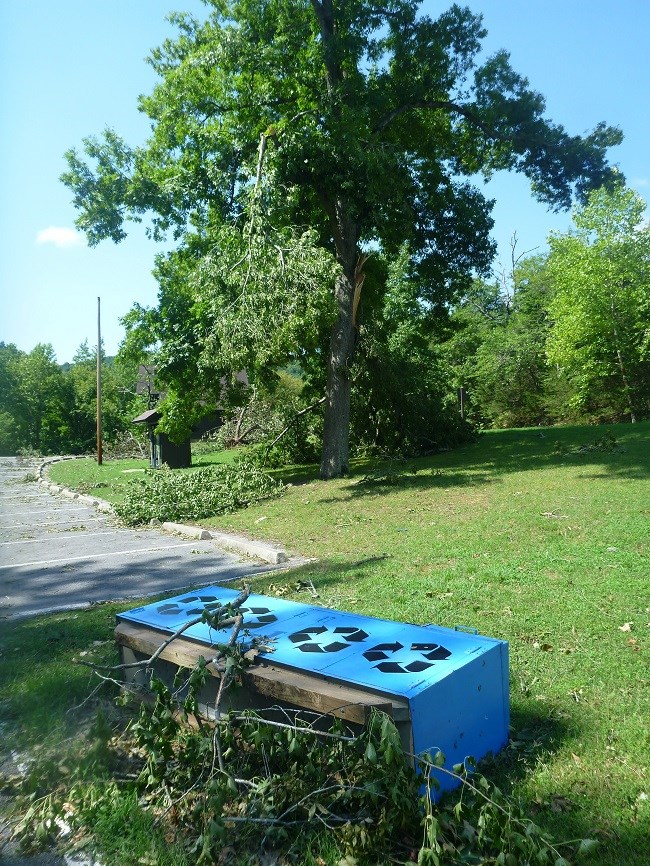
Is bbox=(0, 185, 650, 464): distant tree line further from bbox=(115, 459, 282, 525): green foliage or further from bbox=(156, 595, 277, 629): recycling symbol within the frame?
bbox=(115, 459, 282, 525): green foliage

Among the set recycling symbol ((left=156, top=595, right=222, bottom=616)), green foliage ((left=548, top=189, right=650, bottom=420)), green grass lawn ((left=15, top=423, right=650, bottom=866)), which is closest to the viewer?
green grass lawn ((left=15, top=423, right=650, bottom=866))

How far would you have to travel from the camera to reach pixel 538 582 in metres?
6.49

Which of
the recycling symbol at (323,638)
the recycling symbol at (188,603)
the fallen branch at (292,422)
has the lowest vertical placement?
the recycling symbol at (188,603)

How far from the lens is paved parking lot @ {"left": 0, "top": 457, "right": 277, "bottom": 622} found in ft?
24.7

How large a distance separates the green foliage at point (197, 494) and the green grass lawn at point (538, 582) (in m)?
0.71

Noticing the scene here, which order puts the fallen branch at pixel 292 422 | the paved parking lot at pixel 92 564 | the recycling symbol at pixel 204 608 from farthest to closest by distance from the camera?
the fallen branch at pixel 292 422, the paved parking lot at pixel 92 564, the recycling symbol at pixel 204 608

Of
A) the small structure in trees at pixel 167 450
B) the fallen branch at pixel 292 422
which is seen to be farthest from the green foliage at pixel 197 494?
the small structure in trees at pixel 167 450

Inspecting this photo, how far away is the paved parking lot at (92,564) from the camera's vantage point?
7.54 m

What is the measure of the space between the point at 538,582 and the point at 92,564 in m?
5.55

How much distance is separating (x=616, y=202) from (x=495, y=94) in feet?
69.3

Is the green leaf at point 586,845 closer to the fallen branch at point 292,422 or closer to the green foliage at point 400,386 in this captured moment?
the fallen branch at point 292,422

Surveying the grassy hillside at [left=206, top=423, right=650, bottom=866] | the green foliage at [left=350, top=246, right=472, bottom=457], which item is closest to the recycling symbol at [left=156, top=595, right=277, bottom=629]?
the grassy hillside at [left=206, top=423, right=650, bottom=866]

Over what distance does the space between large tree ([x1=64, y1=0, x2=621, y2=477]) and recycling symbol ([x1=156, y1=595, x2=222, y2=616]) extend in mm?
9170

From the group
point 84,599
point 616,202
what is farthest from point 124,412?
point 84,599
